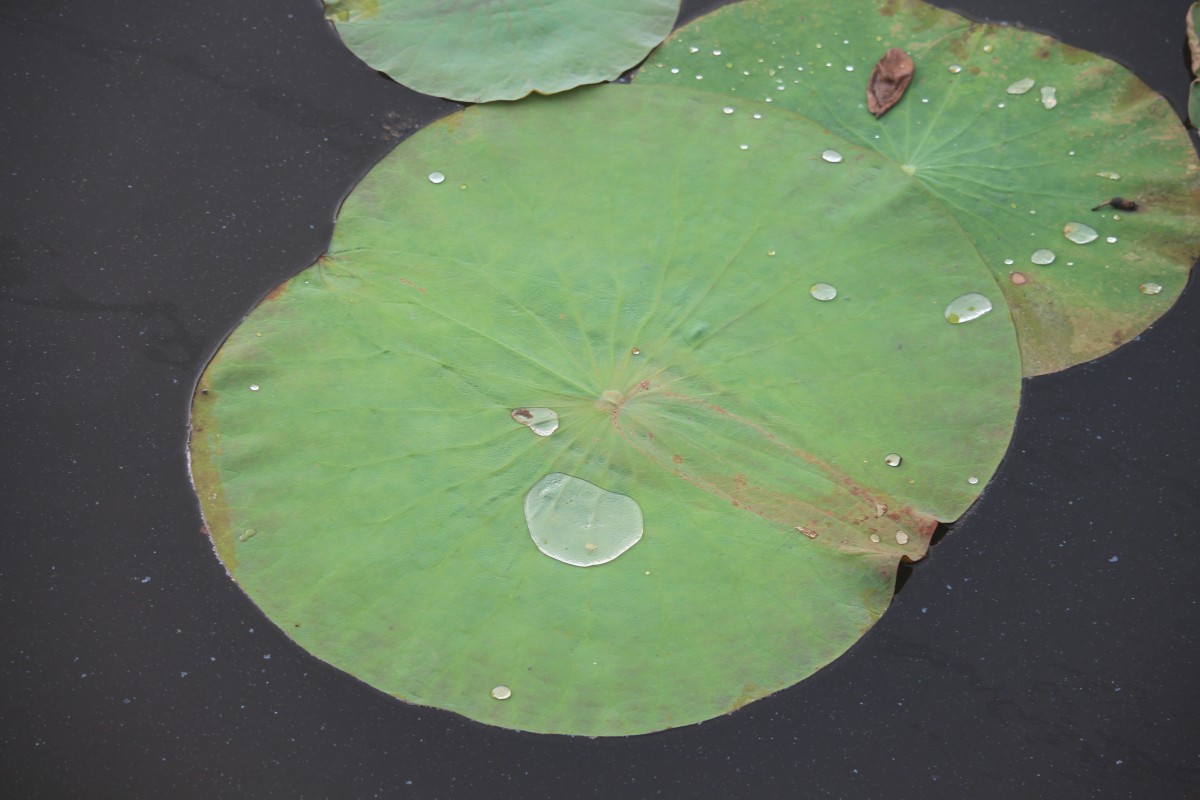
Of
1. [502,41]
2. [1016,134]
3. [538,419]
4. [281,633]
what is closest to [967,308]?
[1016,134]

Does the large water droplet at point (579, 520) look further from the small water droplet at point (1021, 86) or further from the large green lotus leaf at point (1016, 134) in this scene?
the small water droplet at point (1021, 86)

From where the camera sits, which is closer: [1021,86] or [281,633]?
[281,633]

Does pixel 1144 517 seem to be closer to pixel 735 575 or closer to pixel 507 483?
pixel 735 575

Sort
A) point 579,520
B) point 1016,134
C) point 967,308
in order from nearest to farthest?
point 579,520, point 967,308, point 1016,134

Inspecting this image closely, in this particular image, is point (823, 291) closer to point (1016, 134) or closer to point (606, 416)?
point (606, 416)

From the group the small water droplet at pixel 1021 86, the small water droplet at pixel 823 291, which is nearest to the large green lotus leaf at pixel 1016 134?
the small water droplet at pixel 1021 86

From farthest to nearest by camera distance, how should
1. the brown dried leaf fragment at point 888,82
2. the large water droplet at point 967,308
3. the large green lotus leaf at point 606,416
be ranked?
the brown dried leaf fragment at point 888,82, the large water droplet at point 967,308, the large green lotus leaf at point 606,416
